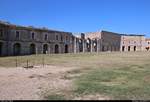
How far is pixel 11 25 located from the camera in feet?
132

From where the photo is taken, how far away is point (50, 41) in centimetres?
4747

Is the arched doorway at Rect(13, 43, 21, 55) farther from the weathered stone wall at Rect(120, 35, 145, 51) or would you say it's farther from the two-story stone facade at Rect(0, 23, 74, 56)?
the weathered stone wall at Rect(120, 35, 145, 51)

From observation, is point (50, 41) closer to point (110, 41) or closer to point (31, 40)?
point (31, 40)

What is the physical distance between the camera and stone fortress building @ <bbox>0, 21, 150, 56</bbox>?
Result: 131ft

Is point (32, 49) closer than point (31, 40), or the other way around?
point (31, 40)

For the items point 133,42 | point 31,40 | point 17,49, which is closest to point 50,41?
point 31,40

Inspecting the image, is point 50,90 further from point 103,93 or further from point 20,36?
point 20,36

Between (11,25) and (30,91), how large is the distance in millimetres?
34415

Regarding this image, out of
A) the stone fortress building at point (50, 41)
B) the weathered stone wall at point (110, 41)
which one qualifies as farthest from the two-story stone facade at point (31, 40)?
the weathered stone wall at point (110, 41)

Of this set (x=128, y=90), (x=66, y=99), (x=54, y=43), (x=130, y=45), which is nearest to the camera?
(x=66, y=99)

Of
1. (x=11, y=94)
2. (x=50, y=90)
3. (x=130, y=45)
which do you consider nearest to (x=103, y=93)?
(x=50, y=90)

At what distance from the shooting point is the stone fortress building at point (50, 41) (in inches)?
1574

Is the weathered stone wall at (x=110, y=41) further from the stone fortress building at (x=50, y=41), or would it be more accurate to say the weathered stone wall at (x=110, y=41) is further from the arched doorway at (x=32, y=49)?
the arched doorway at (x=32, y=49)

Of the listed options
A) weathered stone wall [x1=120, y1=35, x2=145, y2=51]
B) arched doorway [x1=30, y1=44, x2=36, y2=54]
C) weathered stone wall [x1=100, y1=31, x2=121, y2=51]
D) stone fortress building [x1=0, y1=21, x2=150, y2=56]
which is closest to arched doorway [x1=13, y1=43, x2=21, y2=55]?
stone fortress building [x1=0, y1=21, x2=150, y2=56]
